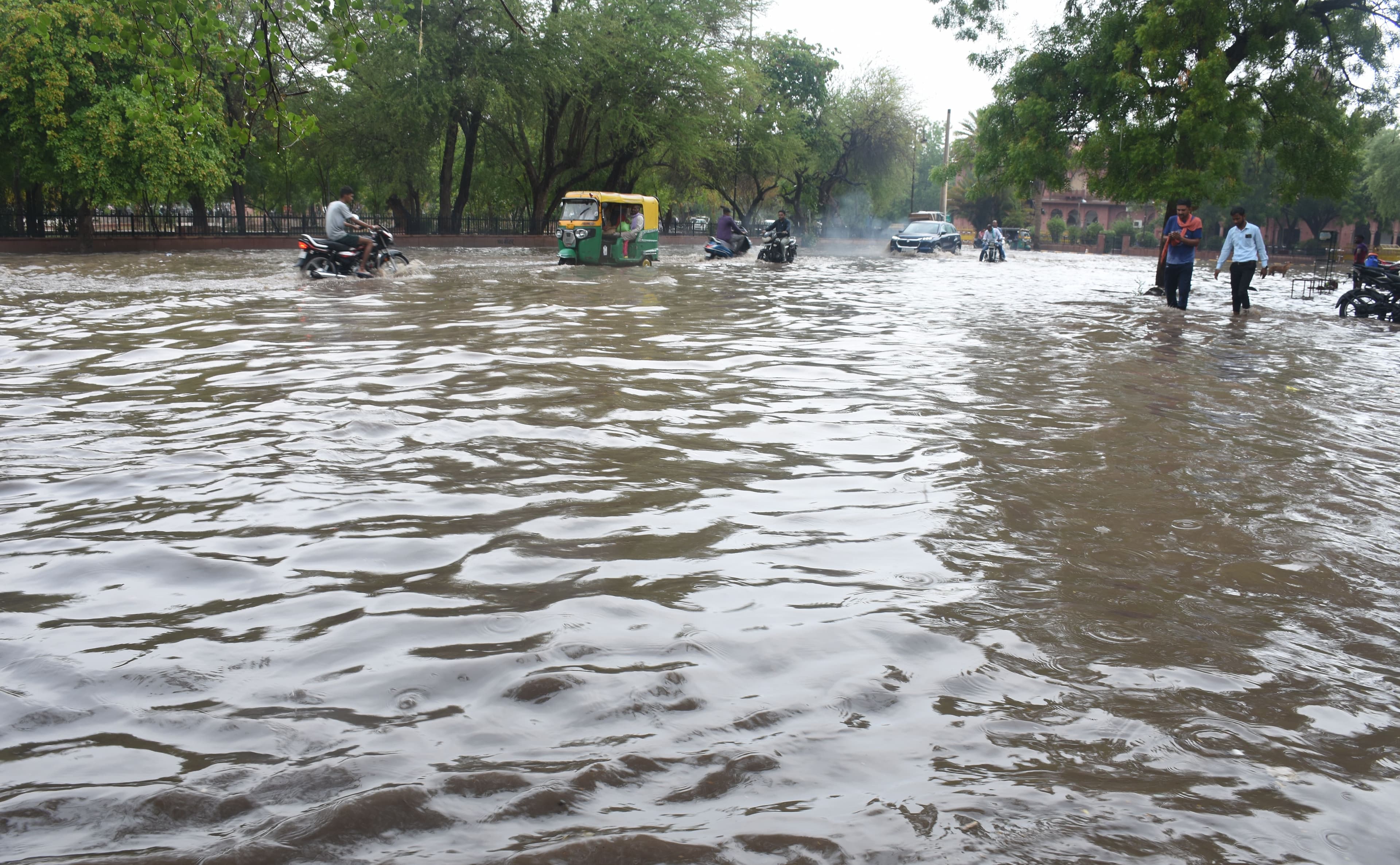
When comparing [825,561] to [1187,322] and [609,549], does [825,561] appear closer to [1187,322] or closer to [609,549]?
[609,549]

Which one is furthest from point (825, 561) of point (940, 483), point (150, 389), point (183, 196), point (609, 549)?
point (183, 196)

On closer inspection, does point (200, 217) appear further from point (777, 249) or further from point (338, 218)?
point (338, 218)

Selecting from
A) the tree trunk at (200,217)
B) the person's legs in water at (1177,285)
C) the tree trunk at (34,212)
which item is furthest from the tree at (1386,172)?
the tree trunk at (34,212)

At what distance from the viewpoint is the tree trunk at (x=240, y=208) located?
36.2 m

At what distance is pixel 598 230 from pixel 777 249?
827 cm

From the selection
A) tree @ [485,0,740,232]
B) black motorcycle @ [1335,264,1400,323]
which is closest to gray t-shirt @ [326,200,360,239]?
tree @ [485,0,740,232]

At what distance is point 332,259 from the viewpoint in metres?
19.3

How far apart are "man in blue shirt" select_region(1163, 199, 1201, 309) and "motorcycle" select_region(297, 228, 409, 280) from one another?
13.9 metres

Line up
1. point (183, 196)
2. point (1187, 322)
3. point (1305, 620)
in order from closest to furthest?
point (1305, 620) → point (1187, 322) → point (183, 196)

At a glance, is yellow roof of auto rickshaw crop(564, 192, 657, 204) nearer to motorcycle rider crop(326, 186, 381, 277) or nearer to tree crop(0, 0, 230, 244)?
motorcycle rider crop(326, 186, 381, 277)

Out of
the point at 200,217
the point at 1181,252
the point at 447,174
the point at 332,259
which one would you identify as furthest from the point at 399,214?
the point at 1181,252

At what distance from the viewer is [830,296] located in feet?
65.2

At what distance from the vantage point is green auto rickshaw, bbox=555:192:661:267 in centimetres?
2625

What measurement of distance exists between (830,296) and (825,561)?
15.9m
